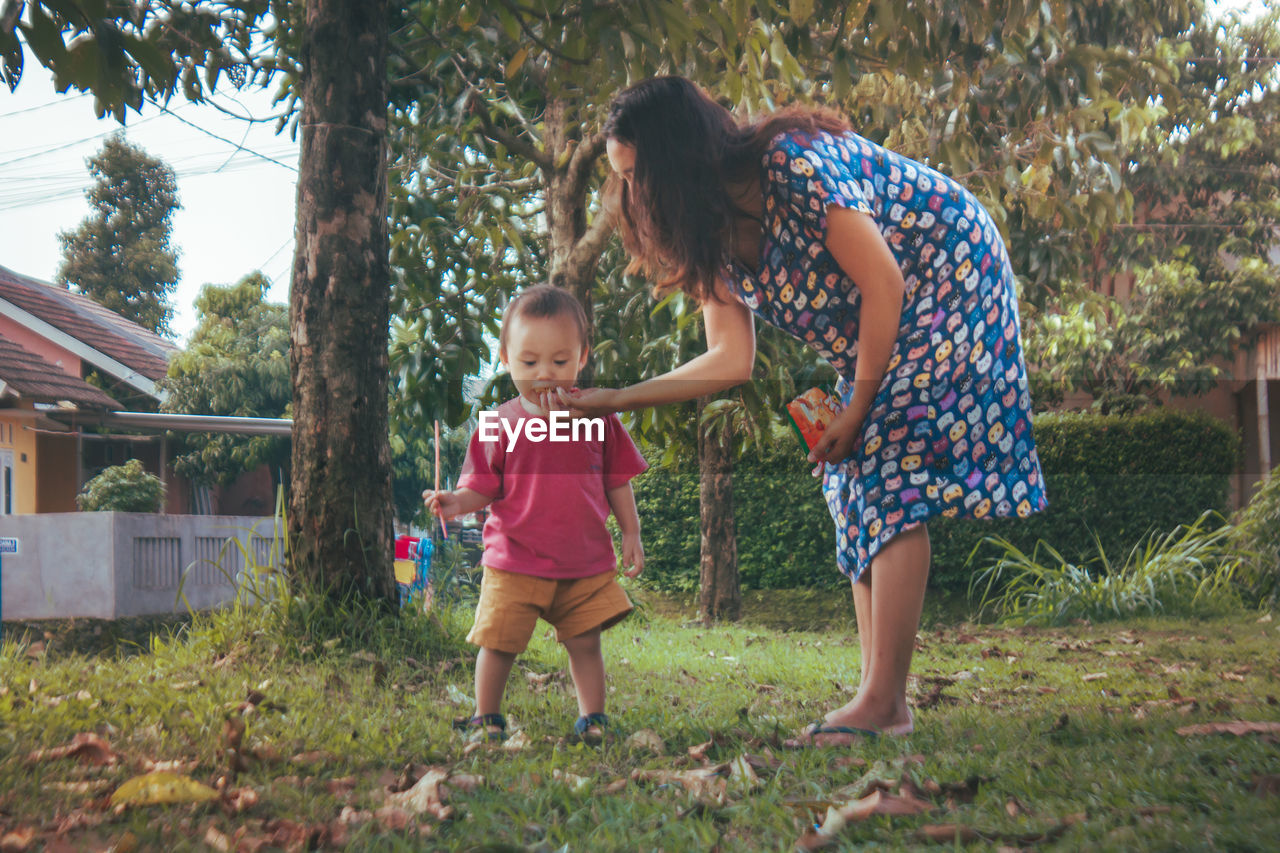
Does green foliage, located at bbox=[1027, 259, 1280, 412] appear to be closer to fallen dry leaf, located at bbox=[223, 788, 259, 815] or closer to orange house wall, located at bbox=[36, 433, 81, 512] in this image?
fallen dry leaf, located at bbox=[223, 788, 259, 815]

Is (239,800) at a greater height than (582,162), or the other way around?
(582,162)

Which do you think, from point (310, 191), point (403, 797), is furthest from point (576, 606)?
point (310, 191)

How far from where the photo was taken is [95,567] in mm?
6852

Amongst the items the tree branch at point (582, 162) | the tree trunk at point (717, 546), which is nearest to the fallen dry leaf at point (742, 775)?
the tree branch at point (582, 162)

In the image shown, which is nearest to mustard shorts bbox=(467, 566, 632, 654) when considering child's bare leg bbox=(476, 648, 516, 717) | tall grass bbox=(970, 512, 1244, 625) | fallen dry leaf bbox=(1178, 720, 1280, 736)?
child's bare leg bbox=(476, 648, 516, 717)

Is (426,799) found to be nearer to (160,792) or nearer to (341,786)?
(341,786)

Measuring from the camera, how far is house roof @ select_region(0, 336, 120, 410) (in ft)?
36.3

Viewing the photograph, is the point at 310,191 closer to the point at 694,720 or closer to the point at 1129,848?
the point at 694,720

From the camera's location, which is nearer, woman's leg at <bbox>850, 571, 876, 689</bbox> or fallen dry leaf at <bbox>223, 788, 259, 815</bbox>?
fallen dry leaf at <bbox>223, 788, 259, 815</bbox>

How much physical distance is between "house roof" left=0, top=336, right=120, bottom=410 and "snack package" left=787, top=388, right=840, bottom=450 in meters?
11.2

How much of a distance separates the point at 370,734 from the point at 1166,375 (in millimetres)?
13840

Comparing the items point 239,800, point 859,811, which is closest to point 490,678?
point 239,800

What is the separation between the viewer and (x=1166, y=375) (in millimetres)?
13539

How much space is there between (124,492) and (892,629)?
29.2 ft
